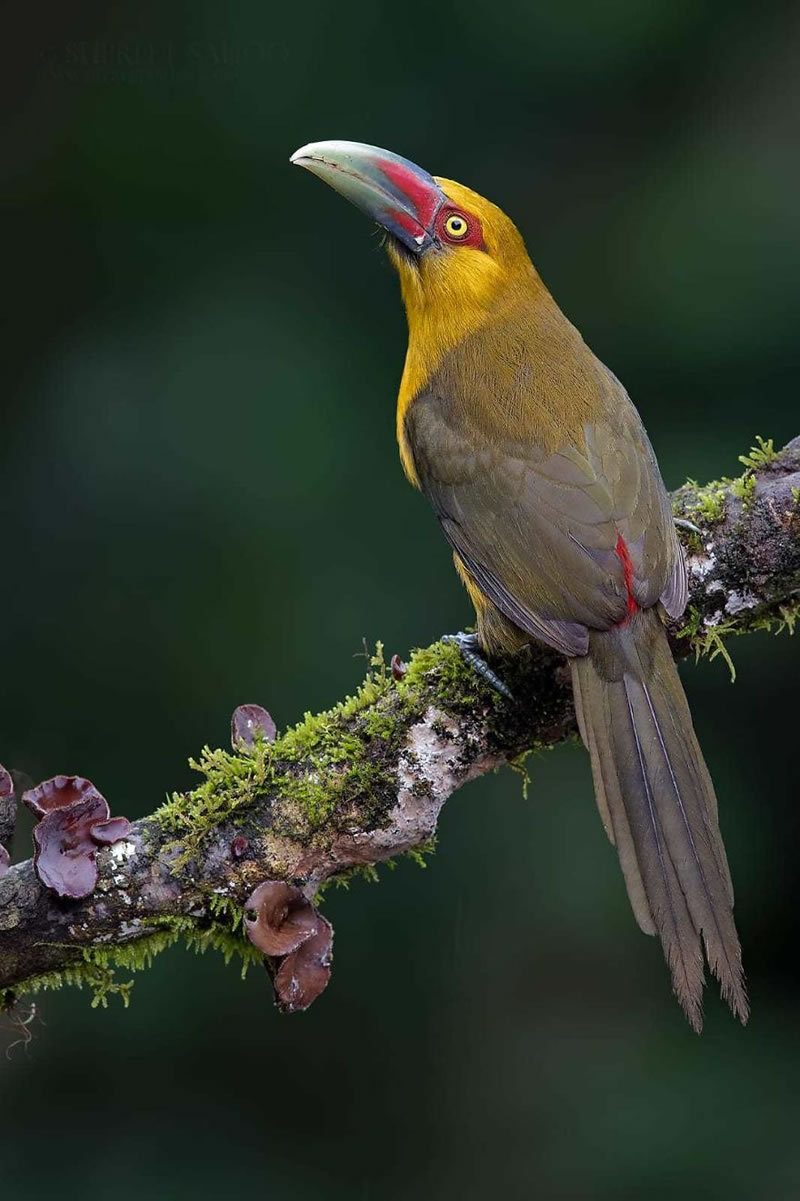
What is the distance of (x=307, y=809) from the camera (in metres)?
2.51

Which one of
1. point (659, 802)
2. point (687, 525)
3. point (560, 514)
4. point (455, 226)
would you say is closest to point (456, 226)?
point (455, 226)

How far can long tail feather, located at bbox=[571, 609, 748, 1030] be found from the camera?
8.26 ft

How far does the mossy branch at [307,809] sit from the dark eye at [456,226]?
953 millimetres

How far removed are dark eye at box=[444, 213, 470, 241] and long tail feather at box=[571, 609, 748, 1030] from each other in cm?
103

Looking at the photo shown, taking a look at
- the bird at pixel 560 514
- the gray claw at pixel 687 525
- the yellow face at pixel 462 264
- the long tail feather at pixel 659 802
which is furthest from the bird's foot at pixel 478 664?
the yellow face at pixel 462 264

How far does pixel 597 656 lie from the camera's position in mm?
2689

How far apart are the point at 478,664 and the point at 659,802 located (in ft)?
1.25

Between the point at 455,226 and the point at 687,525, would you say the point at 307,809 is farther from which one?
the point at 455,226

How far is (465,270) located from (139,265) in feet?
5.25

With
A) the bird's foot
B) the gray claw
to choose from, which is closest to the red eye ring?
the gray claw

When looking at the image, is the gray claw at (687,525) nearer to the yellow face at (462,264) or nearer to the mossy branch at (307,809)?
the mossy branch at (307,809)

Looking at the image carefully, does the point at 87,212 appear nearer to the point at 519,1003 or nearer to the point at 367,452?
the point at 367,452

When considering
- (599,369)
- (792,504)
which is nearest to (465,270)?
(599,369)

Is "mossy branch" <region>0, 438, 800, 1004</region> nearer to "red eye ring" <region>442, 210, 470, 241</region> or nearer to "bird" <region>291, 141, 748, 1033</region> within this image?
"bird" <region>291, 141, 748, 1033</region>
